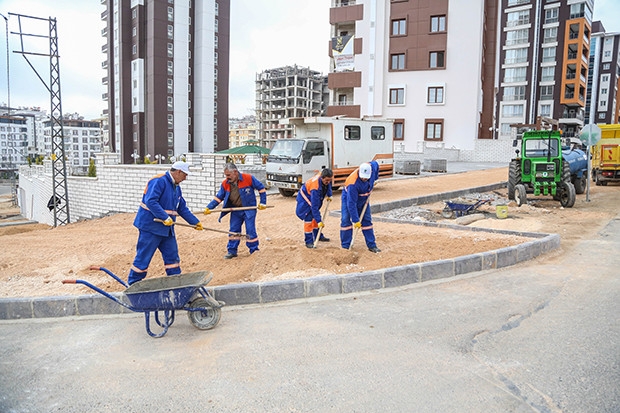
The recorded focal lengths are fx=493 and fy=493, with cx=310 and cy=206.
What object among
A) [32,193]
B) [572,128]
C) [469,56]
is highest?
[469,56]

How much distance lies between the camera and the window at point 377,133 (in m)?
18.7

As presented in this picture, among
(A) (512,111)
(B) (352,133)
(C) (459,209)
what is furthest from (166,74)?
(C) (459,209)

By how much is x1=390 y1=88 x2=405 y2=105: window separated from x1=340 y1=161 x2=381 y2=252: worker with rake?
3437 cm

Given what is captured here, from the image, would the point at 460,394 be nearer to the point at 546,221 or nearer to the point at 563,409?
the point at 563,409

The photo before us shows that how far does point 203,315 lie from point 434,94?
1493 inches

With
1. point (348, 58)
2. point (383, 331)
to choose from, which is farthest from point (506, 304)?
point (348, 58)

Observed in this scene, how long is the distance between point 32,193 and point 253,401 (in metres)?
31.3

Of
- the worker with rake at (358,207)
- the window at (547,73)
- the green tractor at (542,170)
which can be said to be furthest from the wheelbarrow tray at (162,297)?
the window at (547,73)

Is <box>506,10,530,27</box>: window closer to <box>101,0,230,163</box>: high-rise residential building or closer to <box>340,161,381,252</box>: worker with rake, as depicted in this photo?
<box>101,0,230,163</box>: high-rise residential building

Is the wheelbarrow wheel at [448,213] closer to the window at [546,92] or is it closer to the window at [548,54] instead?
the window at [546,92]

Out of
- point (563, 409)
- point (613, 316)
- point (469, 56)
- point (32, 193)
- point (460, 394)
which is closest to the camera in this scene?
point (563, 409)

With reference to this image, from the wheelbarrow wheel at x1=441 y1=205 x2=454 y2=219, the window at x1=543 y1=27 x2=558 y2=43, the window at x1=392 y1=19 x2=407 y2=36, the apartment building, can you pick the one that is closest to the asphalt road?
the wheelbarrow wheel at x1=441 y1=205 x2=454 y2=219

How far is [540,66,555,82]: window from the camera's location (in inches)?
2197

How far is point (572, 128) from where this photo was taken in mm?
56906
